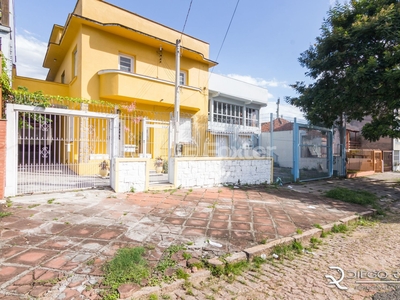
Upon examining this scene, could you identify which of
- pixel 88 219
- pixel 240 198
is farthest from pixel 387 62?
pixel 88 219

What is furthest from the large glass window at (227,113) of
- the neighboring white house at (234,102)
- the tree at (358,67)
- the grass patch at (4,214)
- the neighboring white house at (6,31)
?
the grass patch at (4,214)

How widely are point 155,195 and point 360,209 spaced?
560cm

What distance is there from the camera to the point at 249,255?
3.15 metres

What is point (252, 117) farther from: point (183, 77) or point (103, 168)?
point (103, 168)

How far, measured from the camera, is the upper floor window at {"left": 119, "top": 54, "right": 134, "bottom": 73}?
10578mm

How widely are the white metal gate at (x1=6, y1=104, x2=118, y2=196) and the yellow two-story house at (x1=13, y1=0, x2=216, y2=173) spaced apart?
24 centimetres

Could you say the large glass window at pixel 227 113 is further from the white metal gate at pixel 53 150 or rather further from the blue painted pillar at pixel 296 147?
the white metal gate at pixel 53 150

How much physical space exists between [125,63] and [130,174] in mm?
6523

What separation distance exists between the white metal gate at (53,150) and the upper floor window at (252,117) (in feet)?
37.8

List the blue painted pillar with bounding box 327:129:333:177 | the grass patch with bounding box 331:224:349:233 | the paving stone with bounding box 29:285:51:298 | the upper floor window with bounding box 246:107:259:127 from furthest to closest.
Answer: the upper floor window with bounding box 246:107:259:127 → the blue painted pillar with bounding box 327:129:333:177 → the grass patch with bounding box 331:224:349:233 → the paving stone with bounding box 29:285:51:298

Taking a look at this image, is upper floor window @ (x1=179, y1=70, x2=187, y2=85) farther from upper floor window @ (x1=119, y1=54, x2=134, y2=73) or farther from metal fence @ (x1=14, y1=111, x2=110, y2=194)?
metal fence @ (x1=14, y1=111, x2=110, y2=194)

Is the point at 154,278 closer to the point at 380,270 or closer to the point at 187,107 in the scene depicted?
the point at 380,270

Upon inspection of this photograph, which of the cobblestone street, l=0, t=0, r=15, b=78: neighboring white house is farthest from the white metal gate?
the cobblestone street

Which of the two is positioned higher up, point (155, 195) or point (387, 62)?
point (387, 62)
